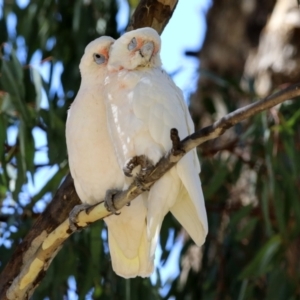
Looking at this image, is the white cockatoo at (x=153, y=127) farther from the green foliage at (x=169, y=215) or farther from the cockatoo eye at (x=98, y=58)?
the green foliage at (x=169, y=215)

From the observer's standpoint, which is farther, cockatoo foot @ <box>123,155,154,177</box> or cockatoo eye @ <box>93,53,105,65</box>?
cockatoo eye @ <box>93,53,105,65</box>

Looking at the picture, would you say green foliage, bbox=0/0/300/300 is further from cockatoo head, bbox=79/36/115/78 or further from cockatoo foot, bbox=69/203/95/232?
cockatoo foot, bbox=69/203/95/232

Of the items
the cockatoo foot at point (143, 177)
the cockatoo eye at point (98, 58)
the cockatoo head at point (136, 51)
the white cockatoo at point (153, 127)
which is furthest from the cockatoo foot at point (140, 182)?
the cockatoo eye at point (98, 58)

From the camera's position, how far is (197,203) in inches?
71.8

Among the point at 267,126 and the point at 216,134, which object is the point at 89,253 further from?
the point at 216,134

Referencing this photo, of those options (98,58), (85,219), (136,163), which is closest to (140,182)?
(136,163)

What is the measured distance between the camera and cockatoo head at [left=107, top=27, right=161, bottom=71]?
198 centimetres

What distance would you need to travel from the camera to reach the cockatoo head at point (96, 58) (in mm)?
2096

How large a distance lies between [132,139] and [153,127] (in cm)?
6

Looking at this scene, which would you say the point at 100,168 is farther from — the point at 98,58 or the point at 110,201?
the point at 98,58

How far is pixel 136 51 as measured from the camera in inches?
77.9

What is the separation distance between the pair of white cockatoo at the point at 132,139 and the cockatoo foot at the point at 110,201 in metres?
0.04

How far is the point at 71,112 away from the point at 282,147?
3.59 ft

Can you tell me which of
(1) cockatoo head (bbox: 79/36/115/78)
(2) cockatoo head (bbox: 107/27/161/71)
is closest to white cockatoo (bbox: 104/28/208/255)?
(2) cockatoo head (bbox: 107/27/161/71)
